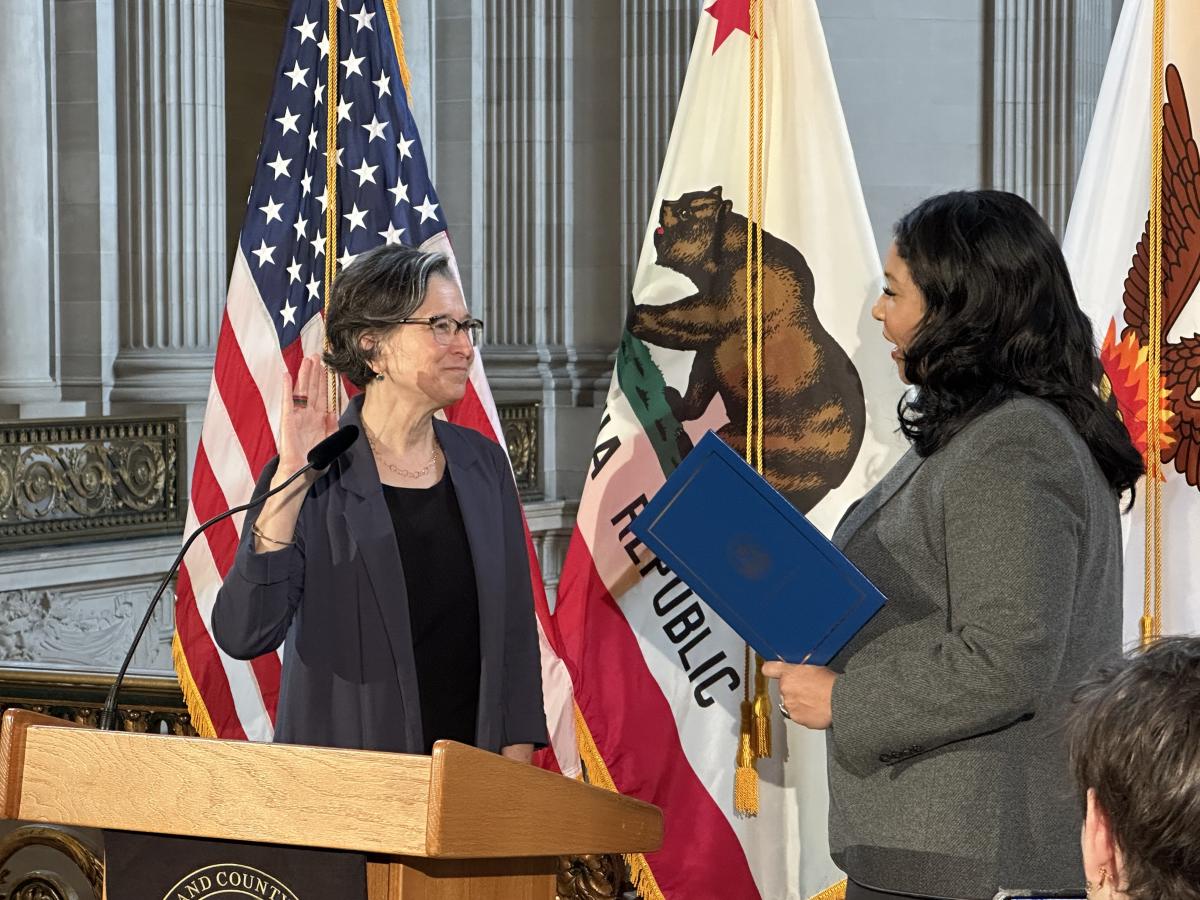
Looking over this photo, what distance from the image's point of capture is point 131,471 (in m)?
9.27

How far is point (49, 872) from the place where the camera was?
11.4ft

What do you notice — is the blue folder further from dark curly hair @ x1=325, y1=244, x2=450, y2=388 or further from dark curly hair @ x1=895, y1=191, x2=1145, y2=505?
dark curly hair @ x1=325, y1=244, x2=450, y2=388

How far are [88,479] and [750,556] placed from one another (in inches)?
289

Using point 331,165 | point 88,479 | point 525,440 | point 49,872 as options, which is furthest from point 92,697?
point 525,440

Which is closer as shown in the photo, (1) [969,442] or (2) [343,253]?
(1) [969,442]

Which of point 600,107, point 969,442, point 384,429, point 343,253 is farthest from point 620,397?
point 600,107

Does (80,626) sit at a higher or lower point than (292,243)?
lower

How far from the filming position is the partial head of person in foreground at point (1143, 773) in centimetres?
116

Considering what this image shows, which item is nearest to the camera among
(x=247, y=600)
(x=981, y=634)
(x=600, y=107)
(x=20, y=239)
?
(x=981, y=634)

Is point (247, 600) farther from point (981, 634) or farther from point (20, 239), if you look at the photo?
point (20, 239)

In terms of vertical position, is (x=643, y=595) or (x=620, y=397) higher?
(x=620, y=397)

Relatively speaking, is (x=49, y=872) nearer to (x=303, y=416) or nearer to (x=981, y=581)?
(x=303, y=416)

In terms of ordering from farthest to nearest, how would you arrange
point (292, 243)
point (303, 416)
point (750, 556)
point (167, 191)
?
1. point (167, 191)
2. point (292, 243)
3. point (303, 416)
4. point (750, 556)

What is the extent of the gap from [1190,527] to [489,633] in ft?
5.71
